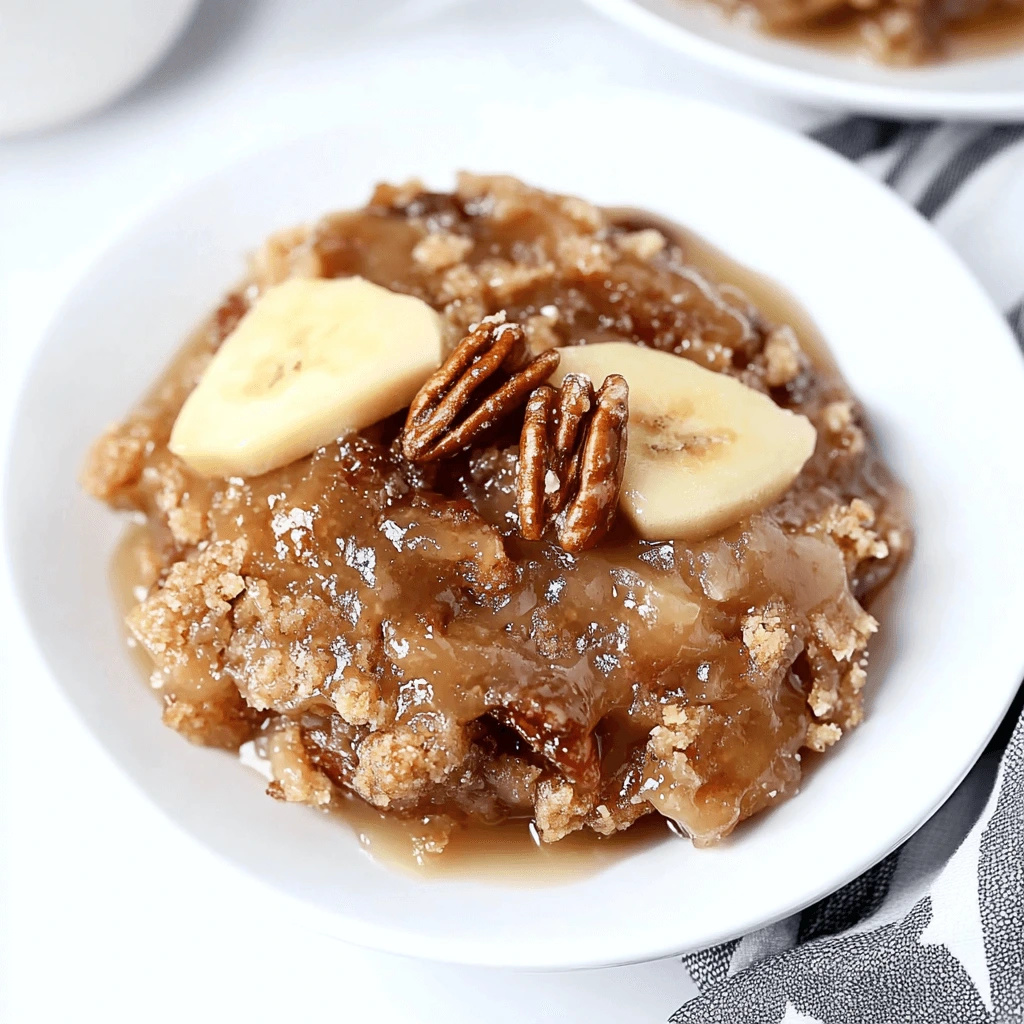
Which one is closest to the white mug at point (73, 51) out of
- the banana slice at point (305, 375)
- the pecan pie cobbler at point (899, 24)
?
the banana slice at point (305, 375)

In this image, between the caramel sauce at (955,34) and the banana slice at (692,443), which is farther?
the caramel sauce at (955,34)

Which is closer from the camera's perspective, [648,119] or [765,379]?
[765,379]

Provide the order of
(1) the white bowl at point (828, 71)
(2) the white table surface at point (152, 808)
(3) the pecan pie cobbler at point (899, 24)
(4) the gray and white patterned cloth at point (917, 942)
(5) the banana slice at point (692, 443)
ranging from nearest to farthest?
(4) the gray and white patterned cloth at point (917, 942)
(5) the banana slice at point (692, 443)
(2) the white table surface at point (152, 808)
(1) the white bowl at point (828, 71)
(3) the pecan pie cobbler at point (899, 24)

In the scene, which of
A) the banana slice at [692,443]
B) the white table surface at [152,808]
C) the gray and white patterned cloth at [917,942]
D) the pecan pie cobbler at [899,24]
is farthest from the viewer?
the pecan pie cobbler at [899,24]

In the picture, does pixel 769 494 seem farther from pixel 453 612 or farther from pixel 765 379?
pixel 453 612

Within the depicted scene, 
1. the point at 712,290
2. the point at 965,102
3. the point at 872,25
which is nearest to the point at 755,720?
the point at 712,290

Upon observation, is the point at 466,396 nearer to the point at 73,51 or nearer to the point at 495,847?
the point at 495,847

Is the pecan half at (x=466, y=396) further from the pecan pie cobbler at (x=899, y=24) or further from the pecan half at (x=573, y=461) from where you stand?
the pecan pie cobbler at (x=899, y=24)
